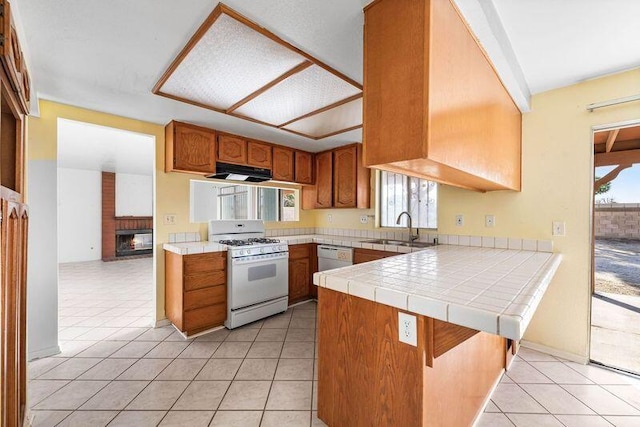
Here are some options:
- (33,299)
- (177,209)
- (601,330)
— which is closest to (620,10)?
(601,330)

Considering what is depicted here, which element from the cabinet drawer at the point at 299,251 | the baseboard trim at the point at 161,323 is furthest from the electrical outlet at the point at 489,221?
the baseboard trim at the point at 161,323

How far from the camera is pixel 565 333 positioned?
2.17 metres

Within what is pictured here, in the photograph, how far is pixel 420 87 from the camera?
1.06 meters

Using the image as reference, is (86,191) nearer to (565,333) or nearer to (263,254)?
(263,254)

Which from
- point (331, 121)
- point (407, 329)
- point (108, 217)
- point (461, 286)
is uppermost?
point (331, 121)

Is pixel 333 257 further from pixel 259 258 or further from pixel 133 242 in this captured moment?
pixel 133 242

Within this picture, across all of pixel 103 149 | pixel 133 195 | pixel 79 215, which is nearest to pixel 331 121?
pixel 103 149

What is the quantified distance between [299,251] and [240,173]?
126cm

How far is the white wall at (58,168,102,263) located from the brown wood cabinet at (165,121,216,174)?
5.22 metres

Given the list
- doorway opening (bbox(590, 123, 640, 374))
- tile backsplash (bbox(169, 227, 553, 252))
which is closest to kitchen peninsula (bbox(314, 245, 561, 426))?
tile backsplash (bbox(169, 227, 553, 252))

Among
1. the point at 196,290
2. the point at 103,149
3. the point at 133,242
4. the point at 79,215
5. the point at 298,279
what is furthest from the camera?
the point at 133,242

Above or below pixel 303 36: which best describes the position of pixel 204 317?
below

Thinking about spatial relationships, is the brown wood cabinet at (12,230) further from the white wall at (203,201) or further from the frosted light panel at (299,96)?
the white wall at (203,201)

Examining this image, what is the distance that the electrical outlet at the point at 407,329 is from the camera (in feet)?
3.49
